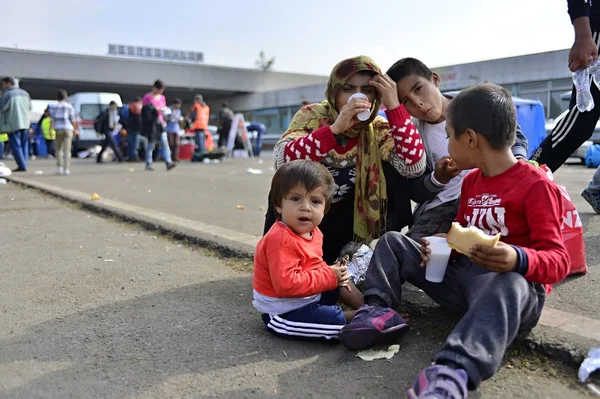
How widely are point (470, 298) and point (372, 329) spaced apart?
0.40 meters

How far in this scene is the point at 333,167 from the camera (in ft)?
10.0

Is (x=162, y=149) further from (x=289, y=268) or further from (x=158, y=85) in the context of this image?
(x=289, y=268)

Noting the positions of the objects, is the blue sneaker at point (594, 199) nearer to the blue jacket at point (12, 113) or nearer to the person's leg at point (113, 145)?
the blue jacket at point (12, 113)

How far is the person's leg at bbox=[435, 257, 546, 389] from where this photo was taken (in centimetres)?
169

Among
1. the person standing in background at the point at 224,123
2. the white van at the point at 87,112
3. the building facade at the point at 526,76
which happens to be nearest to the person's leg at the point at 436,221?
the person standing in background at the point at 224,123

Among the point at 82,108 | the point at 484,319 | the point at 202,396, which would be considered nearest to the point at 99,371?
the point at 202,396

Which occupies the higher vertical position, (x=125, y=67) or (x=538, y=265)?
(x=125, y=67)

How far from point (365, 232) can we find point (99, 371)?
1548 mm

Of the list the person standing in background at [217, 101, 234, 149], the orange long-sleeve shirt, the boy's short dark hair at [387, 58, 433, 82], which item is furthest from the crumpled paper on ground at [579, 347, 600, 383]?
the person standing in background at [217, 101, 234, 149]

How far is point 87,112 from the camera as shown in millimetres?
23766

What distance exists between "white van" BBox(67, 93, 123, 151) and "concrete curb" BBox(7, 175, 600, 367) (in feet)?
49.6

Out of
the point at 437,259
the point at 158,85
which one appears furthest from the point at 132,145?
the point at 437,259

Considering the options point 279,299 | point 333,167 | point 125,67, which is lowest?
point 279,299

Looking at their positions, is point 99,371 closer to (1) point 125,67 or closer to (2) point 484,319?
(2) point 484,319
